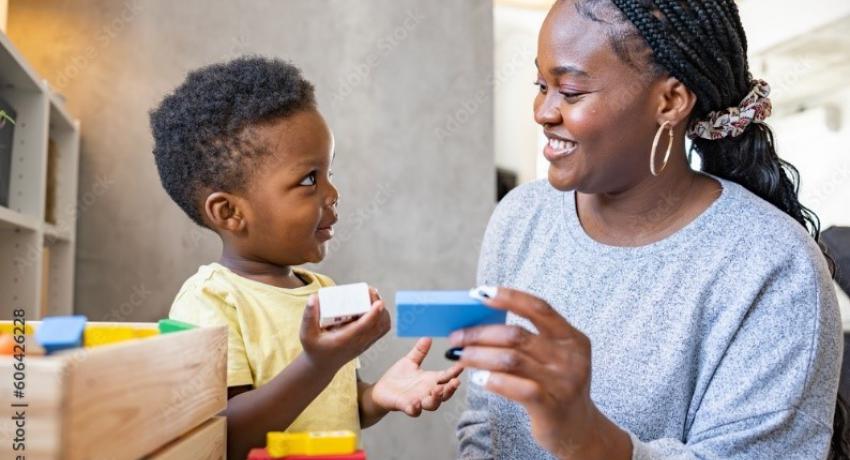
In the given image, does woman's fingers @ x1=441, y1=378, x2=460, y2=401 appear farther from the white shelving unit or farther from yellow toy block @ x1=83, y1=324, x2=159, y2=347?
the white shelving unit

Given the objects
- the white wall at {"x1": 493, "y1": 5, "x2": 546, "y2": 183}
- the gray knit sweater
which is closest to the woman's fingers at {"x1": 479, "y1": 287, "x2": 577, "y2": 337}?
the gray knit sweater

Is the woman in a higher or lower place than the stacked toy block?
higher

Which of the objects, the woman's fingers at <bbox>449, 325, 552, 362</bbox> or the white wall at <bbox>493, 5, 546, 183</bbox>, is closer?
the woman's fingers at <bbox>449, 325, 552, 362</bbox>

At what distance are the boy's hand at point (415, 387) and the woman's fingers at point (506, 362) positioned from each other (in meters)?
0.32

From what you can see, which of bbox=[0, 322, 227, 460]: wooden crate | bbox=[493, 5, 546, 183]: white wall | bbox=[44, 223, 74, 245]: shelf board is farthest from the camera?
bbox=[493, 5, 546, 183]: white wall

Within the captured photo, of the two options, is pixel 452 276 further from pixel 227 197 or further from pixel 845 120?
pixel 845 120

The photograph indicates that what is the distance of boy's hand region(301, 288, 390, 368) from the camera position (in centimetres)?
94

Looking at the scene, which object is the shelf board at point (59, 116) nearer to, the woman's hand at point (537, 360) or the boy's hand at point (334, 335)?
the boy's hand at point (334, 335)

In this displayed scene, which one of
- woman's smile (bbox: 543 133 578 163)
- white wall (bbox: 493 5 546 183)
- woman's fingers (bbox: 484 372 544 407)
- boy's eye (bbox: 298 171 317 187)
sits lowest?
woman's fingers (bbox: 484 372 544 407)

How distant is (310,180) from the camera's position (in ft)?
4.11

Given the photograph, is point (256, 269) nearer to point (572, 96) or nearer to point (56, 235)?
point (572, 96)

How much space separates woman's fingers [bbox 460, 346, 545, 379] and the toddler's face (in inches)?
22.1

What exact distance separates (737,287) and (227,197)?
82cm

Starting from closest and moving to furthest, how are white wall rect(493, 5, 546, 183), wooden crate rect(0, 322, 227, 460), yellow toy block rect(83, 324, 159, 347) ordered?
wooden crate rect(0, 322, 227, 460)
yellow toy block rect(83, 324, 159, 347)
white wall rect(493, 5, 546, 183)
